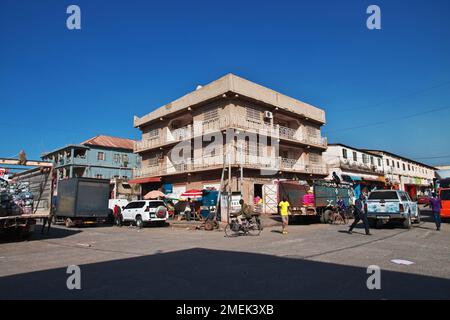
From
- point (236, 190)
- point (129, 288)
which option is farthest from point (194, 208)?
point (129, 288)

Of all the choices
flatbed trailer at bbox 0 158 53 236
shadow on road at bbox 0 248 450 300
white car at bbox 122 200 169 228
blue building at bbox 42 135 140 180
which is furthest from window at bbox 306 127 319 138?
blue building at bbox 42 135 140 180

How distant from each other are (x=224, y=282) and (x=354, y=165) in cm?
4198

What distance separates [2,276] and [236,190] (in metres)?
20.3

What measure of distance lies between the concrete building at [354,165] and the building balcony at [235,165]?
4469 millimetres

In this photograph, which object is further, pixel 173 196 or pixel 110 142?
pixel 110 142

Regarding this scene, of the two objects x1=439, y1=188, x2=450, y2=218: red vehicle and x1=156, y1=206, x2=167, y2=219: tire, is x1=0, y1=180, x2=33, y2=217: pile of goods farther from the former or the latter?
x1=439, y1=188, x2=450, y2=218: red vehicle

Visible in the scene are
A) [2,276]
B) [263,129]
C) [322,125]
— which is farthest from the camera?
[322,125]

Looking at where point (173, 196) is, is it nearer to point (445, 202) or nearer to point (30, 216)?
point (30, 216)

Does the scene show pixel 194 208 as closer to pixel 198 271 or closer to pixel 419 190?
pixel 198 271

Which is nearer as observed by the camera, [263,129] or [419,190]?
[263,129]

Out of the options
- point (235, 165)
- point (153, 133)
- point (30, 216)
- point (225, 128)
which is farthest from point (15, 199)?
point (153, 133)

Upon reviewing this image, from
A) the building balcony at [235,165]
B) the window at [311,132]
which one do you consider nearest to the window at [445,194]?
the building balcony at [235,165]

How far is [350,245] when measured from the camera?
10.5 m

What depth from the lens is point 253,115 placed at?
93.9ft
